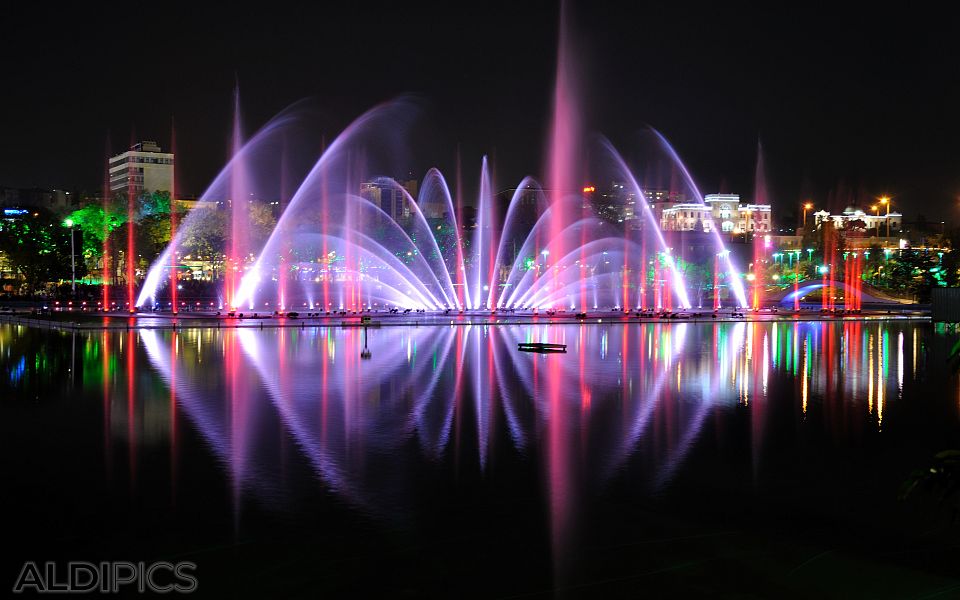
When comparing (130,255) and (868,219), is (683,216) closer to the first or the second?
(868,219)

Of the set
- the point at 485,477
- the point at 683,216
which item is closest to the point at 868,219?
the point at 683,216

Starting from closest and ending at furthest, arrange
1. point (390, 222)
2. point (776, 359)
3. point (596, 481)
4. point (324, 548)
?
1. point (324, 548)
2. point (596, 481)
3. point (776, 359)
4. point (390, 222)

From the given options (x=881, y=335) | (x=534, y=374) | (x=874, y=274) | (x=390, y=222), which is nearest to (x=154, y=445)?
(x=534, y=374)

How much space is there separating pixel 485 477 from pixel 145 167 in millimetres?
192225

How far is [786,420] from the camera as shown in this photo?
16.5 m

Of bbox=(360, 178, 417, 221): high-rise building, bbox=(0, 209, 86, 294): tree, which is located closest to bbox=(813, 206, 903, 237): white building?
bbox=(360, 178, 417, 221): high-rise building

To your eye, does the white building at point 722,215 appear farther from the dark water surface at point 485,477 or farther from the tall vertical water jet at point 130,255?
the dark water surface at point 485,477

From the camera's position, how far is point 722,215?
7308 inches

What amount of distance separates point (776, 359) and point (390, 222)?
65414mm

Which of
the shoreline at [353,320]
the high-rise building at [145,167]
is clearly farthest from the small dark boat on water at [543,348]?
the high-rise building at [145,167]

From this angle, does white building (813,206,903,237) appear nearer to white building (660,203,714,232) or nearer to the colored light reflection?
white building (660,203,714,232)

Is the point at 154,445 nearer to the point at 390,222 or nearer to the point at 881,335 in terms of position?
the point at 881,335

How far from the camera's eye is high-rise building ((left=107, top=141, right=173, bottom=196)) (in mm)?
187625

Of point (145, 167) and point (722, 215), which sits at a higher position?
point (145, 167)
